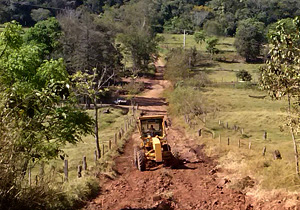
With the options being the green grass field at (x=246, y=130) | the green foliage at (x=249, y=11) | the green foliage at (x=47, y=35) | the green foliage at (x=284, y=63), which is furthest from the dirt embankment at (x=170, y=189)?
the green foliage at (x=249, y=11)

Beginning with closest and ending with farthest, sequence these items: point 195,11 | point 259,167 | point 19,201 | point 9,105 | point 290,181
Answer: point 9,105 < point 19,201 < point 290,181 < point 259,167 < point 195,11

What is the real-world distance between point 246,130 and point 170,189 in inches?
733

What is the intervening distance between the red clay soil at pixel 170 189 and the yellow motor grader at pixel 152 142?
497 millimetres

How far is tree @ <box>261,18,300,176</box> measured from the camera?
420 inches

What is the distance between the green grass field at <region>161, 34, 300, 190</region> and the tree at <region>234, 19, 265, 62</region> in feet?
10.3

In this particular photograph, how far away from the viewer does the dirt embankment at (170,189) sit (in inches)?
507

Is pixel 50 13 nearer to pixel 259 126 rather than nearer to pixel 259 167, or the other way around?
pixel 259 126

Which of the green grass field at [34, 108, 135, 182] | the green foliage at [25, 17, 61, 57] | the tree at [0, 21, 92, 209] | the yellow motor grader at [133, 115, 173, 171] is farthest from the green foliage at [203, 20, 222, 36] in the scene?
the tree at [0, 21, 92, 209]

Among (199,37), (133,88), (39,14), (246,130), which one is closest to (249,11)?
(199,37)

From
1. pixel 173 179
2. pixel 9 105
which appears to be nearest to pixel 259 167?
pixel 173 179

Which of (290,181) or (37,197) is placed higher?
(37,197)

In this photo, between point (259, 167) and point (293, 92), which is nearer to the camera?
point (293, 92)

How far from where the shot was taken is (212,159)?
2031 cm

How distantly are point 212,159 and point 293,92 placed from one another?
8899 millimetres
